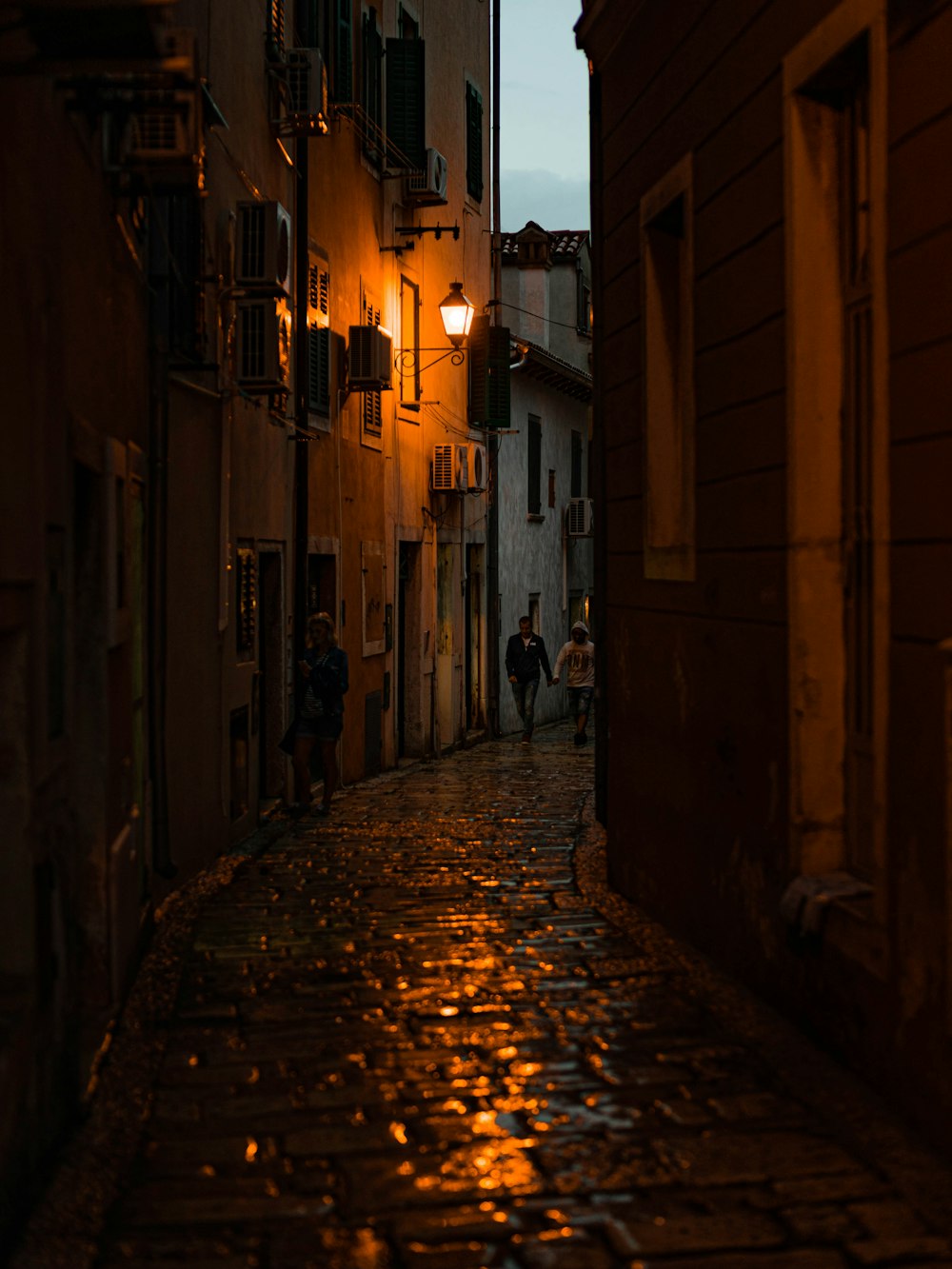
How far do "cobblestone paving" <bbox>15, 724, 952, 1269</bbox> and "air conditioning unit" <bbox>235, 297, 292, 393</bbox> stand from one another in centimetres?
456

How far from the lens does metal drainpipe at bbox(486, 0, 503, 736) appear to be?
2622 centimetres

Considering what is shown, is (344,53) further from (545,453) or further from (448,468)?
(545,453)

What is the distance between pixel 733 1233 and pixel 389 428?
53.3ft

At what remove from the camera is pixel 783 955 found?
6.85 meters

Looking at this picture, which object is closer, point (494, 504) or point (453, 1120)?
point (453, 1120)

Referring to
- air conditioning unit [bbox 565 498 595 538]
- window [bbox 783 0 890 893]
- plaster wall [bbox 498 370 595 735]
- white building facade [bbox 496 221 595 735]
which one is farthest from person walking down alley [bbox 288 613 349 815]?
air conditioning unit [bbox 565 498 595 538]

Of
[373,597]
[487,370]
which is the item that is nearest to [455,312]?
[373,597]

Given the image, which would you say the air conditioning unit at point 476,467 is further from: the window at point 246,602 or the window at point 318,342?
the window at point 246,602

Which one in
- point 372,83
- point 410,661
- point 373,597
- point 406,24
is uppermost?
point 406,24

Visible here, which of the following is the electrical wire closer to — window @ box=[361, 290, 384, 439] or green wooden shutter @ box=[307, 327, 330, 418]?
window @ box=[361, 290, 384, 439]

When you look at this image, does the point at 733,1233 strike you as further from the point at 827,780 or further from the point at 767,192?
the point at 767,192

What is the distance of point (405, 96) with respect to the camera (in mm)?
Result: 20062

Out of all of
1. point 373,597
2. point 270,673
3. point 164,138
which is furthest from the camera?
point 373,597

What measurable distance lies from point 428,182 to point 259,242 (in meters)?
9.06
